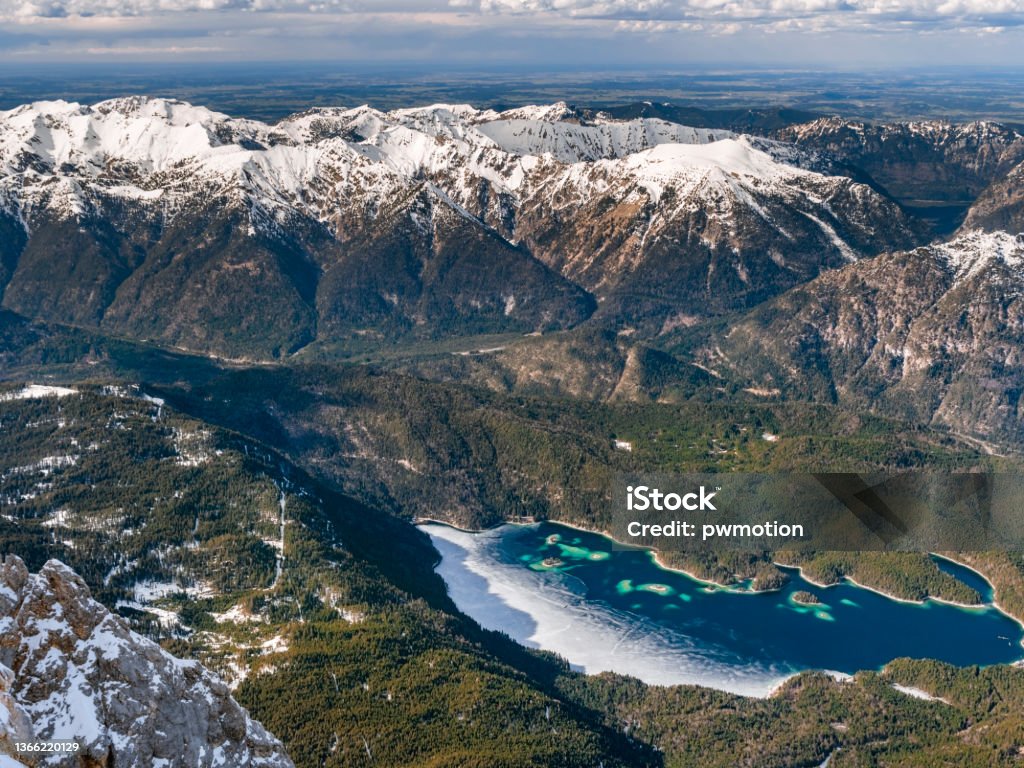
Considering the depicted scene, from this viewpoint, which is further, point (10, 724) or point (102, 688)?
point (102, 688)

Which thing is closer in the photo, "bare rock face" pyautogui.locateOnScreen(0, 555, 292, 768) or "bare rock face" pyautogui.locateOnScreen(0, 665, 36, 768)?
"bare rock face" pyautogui.locateOnScreen(0, 665, 36, 768)

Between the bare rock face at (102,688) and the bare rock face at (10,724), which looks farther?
the bare rock face at (102,688)

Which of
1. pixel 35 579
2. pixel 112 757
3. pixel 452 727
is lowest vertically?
pixel 452 727

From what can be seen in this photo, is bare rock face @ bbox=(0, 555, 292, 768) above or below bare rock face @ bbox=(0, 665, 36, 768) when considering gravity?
below

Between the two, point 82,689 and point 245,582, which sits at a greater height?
point 82,689

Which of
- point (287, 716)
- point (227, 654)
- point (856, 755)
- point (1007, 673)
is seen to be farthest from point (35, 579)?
point (1007, 673)

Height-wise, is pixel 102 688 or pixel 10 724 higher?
pixel 10 724

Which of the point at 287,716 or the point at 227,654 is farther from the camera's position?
the point at 227,654

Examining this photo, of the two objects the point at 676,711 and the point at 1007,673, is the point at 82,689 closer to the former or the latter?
the point at 676,711
